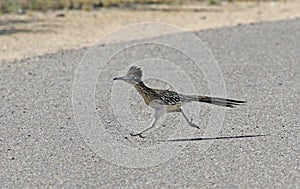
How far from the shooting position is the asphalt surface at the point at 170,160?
6.16m

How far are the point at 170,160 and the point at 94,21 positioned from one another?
914 centimetres

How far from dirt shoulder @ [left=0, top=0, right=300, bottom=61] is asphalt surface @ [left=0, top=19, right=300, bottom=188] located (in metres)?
1.40

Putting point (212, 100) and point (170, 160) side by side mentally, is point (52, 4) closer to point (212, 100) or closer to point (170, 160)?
point (212, 100)

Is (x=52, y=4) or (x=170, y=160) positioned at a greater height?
(x=52, y=4)

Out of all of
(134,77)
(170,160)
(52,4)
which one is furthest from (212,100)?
(52,4)

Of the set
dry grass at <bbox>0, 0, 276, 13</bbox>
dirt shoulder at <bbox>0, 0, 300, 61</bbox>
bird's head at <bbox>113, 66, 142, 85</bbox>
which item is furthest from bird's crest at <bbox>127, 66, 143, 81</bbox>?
dry grass at <bbox>0, 0, 276, 13</bbox>

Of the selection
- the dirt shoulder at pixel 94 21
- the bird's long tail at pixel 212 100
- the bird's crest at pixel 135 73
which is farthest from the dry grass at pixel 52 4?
the bird's crest at pixel 135 73

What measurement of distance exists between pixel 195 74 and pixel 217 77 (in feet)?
1.05

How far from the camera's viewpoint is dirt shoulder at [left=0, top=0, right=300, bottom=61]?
42.7ft

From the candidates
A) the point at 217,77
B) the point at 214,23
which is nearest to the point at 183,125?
the point at 217,77

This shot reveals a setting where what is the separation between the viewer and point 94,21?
51.0 feet

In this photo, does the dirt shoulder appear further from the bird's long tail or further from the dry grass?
the bird's long tail

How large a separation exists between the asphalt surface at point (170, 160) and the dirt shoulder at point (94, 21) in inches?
55.1

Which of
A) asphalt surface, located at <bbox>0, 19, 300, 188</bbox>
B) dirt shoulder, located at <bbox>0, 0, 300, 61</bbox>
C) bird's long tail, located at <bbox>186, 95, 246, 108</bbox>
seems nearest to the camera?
asphalt surface, located at <bbox>0, 19, 300, 188</bbox>
